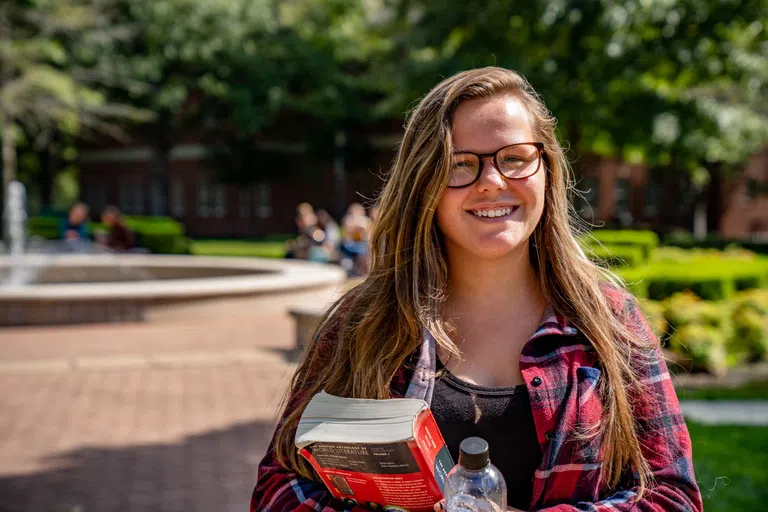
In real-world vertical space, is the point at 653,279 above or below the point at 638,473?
below

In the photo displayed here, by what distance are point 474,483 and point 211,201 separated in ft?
130

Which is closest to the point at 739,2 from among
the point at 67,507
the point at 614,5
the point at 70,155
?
the point at 614,5

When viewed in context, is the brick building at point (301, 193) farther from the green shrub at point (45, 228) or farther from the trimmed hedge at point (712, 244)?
the green shrub at point (45, 228)

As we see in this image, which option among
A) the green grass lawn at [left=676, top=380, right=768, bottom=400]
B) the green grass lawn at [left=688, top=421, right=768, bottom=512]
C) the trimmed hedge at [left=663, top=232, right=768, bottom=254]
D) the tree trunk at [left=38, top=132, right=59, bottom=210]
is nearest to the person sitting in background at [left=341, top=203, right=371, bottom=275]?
the green grass lawn at [left=676, top=380, right=768, bottom=400]

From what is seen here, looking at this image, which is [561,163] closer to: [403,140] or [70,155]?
[403,140]

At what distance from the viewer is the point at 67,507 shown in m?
4.71

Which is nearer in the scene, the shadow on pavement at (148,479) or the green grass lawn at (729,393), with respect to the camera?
the shadow on pavement at (148,479)

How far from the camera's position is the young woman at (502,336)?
179 cm

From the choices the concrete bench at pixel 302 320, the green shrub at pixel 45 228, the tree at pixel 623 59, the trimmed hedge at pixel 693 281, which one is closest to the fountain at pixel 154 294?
the concrete bench at pixel 302 320

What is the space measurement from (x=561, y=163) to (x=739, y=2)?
17.7 m

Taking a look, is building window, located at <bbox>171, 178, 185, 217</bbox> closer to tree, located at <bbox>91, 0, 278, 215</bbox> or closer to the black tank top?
tree, located at <bbox>91, 0, 278, 215</bbox>

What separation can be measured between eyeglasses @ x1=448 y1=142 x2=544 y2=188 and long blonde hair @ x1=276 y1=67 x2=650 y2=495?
37mm

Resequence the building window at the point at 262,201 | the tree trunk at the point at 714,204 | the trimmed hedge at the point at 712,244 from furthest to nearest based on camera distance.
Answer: the building window at the point at 262,201
the tree trunk at the point at 714,204
the trimmed hedge at the point at 712,244

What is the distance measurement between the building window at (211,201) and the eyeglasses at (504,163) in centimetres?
3838
